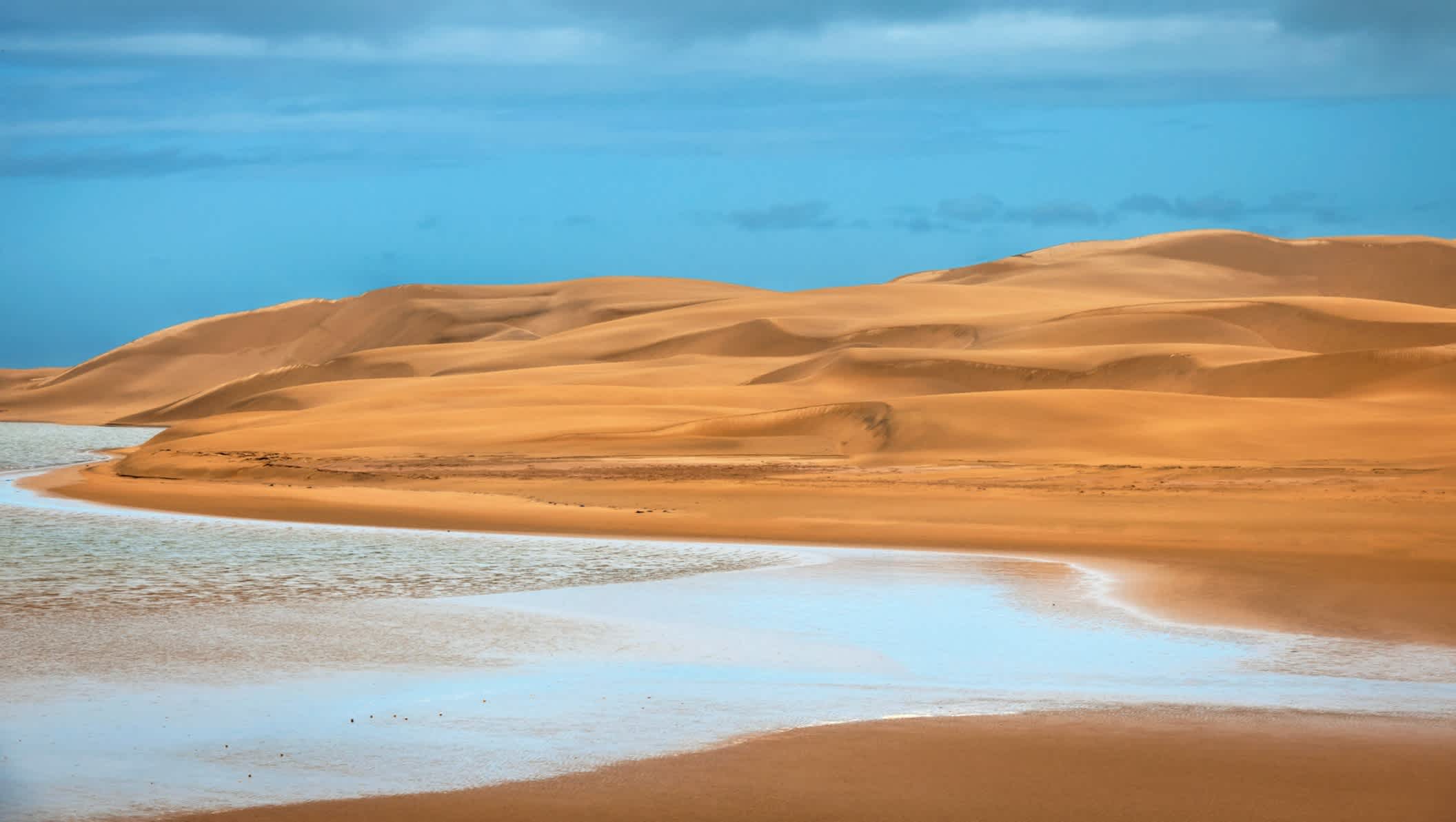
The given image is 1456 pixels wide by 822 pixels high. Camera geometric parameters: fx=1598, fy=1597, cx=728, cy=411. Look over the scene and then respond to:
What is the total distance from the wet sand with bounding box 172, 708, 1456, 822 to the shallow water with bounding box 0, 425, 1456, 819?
367 millimetres

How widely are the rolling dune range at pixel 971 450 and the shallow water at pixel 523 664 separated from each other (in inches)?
73.0

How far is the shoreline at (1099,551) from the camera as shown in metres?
12.9

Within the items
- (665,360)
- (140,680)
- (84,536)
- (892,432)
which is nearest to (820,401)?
(892,432)

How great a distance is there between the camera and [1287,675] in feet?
34.0

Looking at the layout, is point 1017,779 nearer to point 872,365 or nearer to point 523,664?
point 523,664

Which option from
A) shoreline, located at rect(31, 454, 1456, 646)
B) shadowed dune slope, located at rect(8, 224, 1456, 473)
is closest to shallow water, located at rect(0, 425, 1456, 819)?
shoreline, located at rect(31, 454, 1456, 646)

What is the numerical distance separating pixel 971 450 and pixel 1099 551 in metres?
14.7

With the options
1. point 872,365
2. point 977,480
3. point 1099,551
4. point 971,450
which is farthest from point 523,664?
point 872,365

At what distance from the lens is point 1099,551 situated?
17422mm

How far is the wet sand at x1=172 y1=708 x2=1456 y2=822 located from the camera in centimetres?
719

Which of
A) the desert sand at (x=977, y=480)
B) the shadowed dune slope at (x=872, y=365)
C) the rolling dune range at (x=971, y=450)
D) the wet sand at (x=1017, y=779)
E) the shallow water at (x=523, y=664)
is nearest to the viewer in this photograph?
the wet sand at (x=1017, y=779)

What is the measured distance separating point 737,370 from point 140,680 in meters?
64.8

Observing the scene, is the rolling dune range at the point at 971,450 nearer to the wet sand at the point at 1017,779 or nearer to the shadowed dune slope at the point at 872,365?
the shadowed dune slope at the point at 872,365

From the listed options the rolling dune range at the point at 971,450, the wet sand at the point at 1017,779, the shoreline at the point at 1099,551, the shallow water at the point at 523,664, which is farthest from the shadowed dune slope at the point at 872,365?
the wet sand at the point at 1017,779
